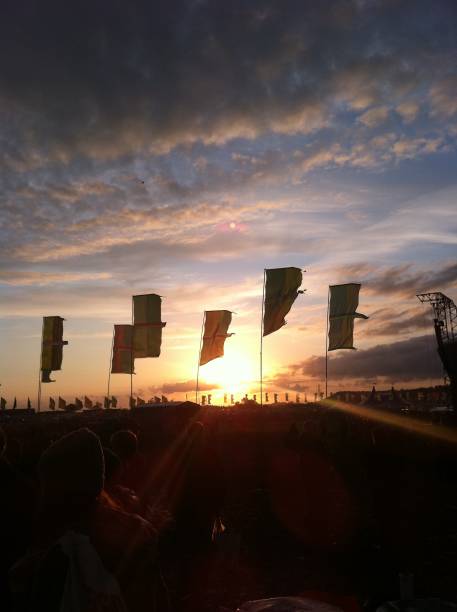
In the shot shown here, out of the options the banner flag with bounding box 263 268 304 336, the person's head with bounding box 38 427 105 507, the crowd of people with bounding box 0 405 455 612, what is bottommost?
the crowd of people with bounding box 0 405 455 612

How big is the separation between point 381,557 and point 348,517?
254 cm

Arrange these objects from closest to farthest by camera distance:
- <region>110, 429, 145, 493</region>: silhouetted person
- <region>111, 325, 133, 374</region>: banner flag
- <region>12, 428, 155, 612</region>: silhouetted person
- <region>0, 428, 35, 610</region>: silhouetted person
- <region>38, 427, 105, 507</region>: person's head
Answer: <region>12, 428, 155, 612</region>: silhouetted person, <region>38, 427, 105, 507</region>: person's head, <region>0, 428, 35, 610</region>: silhouetted person, <region>110, 429, 145, 493</region>: silhouetted person, <region>111, 325, 133, 374</region>: banner flag

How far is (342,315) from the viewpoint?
3120 centimetres

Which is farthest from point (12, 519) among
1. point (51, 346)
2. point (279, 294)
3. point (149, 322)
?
point (51, 346)

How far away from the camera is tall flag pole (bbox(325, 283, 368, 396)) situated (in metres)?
30.9

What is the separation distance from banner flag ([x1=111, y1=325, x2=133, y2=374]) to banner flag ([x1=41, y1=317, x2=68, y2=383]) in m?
3.98

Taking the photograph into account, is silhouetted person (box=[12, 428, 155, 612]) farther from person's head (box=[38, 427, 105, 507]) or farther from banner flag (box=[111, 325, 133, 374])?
banner flag (box=[111, 325, 133, 374])

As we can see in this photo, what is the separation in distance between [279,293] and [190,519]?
22.4 m

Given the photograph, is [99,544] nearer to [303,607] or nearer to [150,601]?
[150,601]

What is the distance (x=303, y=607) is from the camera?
251 centimetres

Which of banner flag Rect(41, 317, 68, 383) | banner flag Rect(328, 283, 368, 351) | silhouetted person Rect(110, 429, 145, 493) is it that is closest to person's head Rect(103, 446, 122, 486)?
silhouetted person Rect(110, 429, 145, 493)

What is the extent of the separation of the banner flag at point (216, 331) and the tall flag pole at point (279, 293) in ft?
15.4

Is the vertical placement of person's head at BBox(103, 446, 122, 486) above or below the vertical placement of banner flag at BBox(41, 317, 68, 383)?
below

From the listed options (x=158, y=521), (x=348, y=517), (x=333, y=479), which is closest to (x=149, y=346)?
(x=333, y=479)
